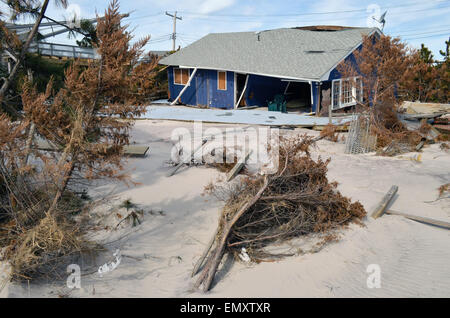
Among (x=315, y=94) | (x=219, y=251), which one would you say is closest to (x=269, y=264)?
(x=219, y=251)

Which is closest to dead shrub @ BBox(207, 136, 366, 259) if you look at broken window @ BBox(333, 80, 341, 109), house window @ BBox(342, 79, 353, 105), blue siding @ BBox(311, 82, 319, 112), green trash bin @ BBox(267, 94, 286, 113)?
blue siding @ BBox(311, 82, 319, 112)

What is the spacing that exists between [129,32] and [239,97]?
55.8 ft

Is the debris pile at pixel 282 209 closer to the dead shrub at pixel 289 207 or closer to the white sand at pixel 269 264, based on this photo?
the dead shrub at pixel 289 207

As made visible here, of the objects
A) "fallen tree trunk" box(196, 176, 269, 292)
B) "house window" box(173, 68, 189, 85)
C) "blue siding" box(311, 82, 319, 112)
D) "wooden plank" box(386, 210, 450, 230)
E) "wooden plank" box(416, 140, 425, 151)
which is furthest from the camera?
"house window" box(173, 68, 189, 85)

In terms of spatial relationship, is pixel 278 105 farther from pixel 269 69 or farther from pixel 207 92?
pixel 207 92

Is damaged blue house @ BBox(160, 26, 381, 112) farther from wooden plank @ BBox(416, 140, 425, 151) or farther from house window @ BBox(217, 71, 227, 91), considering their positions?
wooden plank @ BBox(416, 140, 425, 151)

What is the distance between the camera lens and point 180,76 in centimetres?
2511

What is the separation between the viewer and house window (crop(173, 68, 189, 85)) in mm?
24655

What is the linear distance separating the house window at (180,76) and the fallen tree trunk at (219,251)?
19223 millimetres

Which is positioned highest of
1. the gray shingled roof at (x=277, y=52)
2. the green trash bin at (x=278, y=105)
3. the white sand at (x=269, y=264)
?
the gray shingled roof at (x=277, y=52)

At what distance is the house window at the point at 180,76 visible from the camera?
24.7 metres

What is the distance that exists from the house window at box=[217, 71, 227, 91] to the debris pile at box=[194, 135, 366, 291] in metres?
15.3

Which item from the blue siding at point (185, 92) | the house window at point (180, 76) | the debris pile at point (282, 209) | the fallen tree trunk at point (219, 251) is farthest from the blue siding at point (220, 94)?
the fallen tree trunk at point (219, 251)
